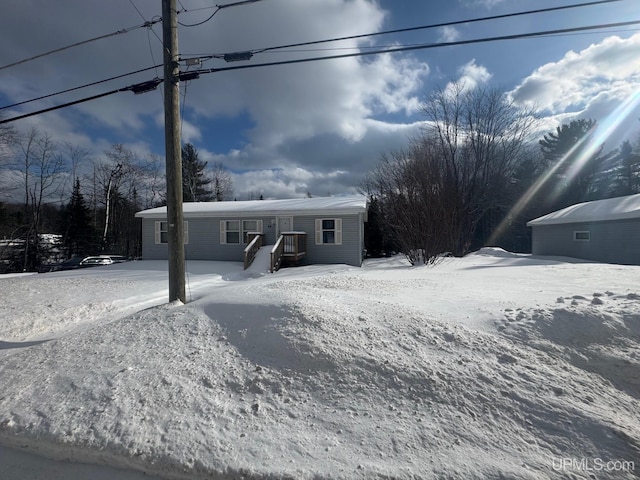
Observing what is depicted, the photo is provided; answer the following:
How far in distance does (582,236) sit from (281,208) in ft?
53.5

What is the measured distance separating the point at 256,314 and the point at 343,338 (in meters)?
1.28

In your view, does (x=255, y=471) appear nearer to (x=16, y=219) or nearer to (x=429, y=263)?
(x=429, y=263)

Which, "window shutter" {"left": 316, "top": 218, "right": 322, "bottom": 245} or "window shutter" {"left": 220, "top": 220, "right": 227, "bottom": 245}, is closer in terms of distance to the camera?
"window shutter" {"left": 316, "top": 218, "right": 322, "bottom": 245}

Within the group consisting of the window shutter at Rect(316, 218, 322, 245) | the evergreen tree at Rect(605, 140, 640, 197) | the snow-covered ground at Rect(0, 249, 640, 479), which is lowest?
the snow-covered ground at Rect(0, 249, 640, 479)

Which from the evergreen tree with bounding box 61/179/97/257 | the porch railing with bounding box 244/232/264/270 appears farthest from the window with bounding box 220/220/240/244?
the evergreen tree with bounding box 61/179/97/257

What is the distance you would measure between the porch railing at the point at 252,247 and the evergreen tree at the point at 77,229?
20071mm

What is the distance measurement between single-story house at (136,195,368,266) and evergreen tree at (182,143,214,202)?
18.2m

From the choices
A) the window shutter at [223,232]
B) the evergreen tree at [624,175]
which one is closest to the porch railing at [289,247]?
the window shutter at [223,232]

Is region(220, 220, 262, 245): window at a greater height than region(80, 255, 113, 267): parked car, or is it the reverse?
region(220, 220, 262, 245): window

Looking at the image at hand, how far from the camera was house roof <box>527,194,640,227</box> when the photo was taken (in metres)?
15.0

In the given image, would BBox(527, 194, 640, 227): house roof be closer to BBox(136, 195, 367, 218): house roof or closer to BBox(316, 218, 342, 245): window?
BBox(136, 195, 367, 218): house roof

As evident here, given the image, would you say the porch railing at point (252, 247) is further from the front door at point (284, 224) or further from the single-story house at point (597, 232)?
the single-story house at point (597, 232)

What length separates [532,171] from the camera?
1260 inches

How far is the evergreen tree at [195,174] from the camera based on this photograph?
3399cm
